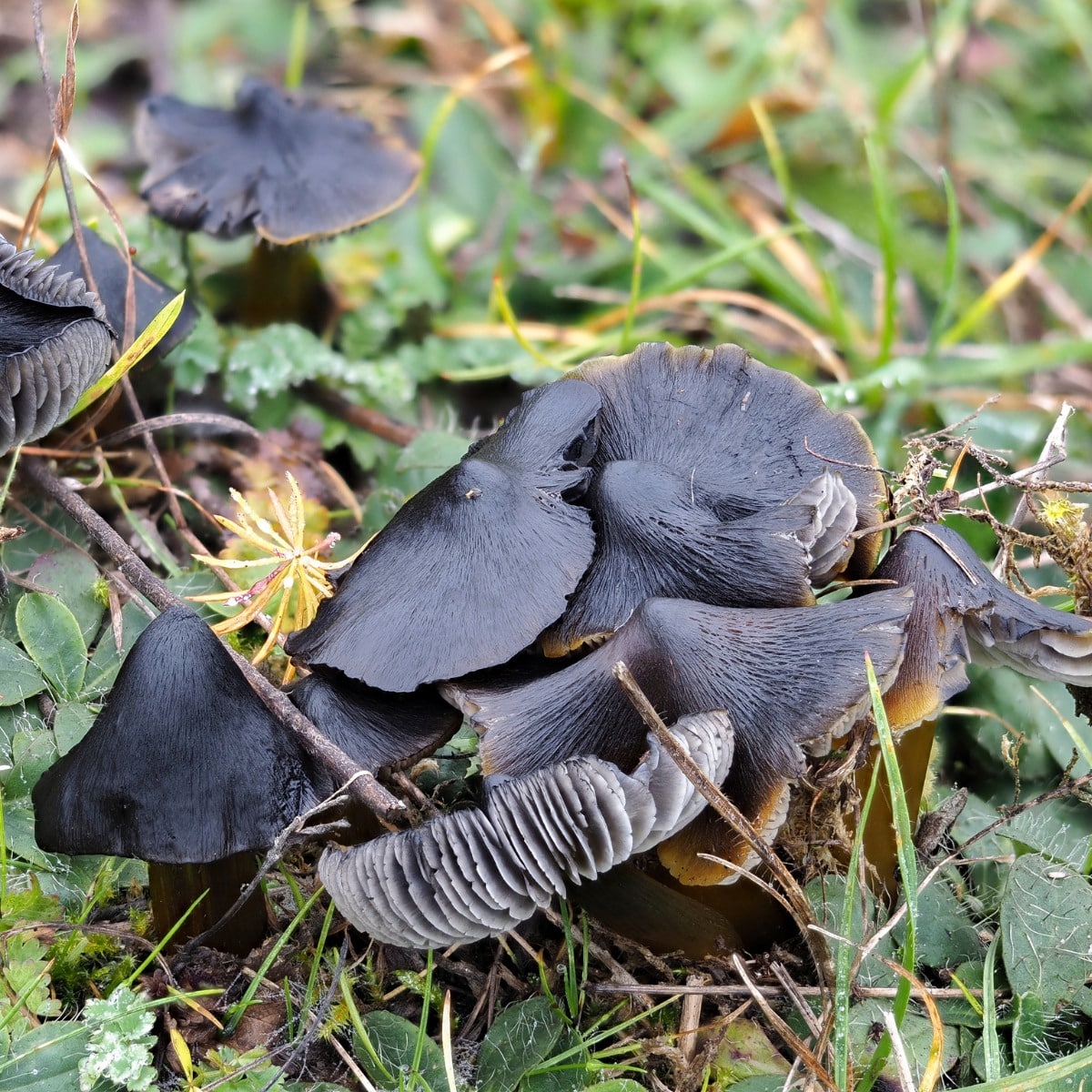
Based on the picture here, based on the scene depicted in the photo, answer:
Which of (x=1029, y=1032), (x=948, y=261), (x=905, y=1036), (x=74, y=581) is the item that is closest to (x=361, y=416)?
(x=74, y=581)

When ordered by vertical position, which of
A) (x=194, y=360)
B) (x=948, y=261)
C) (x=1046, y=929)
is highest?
(x=948, y=261)

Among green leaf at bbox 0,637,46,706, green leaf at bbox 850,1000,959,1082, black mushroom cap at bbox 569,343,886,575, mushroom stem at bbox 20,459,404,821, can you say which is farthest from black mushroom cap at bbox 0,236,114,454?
green leaf at bbox 850,1000,959,1082

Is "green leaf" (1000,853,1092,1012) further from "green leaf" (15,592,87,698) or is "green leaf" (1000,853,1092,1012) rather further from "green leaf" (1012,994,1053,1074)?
"green leaf" (15,592,87,698)

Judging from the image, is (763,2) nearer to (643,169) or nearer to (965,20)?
(965,20)

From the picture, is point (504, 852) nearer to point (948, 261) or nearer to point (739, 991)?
point (739, 991)

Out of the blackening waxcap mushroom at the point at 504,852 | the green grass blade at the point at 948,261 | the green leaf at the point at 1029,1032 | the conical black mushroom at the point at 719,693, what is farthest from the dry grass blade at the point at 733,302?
the blackening waxcap mushroom at the point at 504,852

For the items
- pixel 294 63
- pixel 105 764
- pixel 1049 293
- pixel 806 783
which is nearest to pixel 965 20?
pixel 1049 293
